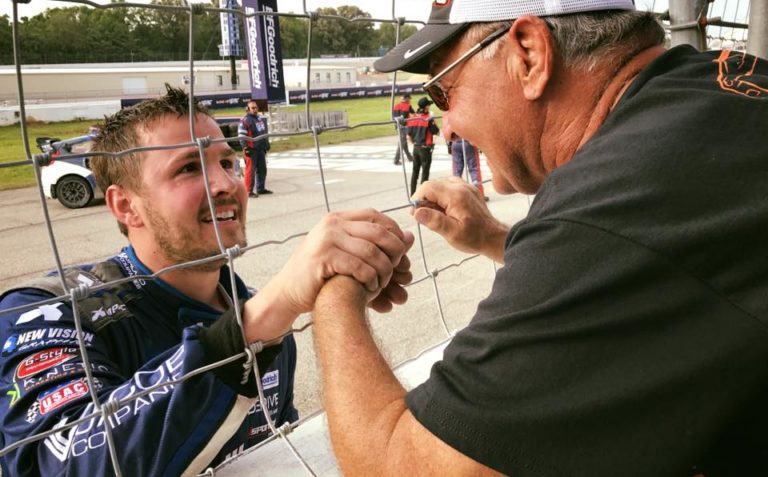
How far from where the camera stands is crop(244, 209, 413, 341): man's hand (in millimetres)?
1141

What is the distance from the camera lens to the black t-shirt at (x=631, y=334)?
0.74 m

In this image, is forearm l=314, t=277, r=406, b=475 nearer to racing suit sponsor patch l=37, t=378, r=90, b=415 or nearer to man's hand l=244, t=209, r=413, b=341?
man's hand l=244, t=209, r=413, b=341

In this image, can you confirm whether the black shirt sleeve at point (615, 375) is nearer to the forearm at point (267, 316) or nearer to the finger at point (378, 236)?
the finger at point (378, 236)

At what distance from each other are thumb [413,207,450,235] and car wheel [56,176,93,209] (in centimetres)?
954

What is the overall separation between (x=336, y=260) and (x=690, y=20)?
5.29 ft

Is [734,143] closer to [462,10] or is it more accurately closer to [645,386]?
[645,386]

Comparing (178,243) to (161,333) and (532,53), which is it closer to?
(161,333)

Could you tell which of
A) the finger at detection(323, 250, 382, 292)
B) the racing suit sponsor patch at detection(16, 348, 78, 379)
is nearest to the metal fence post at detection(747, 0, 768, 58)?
the finger at detection(323, 250, 382, 292)

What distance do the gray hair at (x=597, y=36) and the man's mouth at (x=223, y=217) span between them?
1.04m

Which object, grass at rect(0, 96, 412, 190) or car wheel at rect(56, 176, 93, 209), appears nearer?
grass at rect(0, 96, 412, 190)

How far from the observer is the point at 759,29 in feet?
6.91

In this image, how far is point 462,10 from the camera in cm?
126

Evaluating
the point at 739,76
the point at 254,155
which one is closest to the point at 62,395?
the point at 739,76

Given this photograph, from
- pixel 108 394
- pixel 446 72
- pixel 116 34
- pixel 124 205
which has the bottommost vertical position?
pixel 108 394
